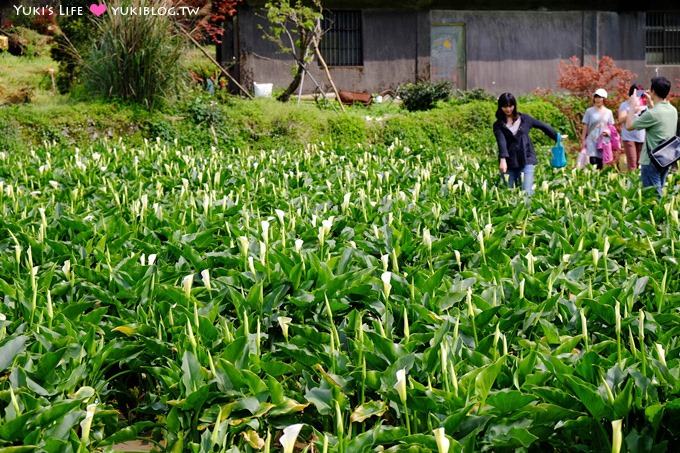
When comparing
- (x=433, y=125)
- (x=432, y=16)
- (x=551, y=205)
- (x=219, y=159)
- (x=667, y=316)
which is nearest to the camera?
(x=667, y=316)

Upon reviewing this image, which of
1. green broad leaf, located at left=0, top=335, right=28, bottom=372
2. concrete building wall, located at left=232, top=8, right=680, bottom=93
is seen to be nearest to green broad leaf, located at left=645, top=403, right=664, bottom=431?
green broad leaf, located at left=0, top=335, right=28, bottom=372

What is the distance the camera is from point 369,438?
9.14 ft

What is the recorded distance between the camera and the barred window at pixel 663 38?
78.0ft

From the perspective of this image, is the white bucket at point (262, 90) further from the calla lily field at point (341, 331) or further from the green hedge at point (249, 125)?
the calla lily field at point (341, 331)

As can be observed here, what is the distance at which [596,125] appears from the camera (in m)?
12.4

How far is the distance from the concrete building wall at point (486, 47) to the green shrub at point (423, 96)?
2.16m

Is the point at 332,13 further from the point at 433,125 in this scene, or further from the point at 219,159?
the point at 219,159

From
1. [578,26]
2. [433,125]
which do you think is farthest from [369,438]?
[578,26]

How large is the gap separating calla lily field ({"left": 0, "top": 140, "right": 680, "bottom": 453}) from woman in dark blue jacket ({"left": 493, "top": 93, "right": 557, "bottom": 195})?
239 cm

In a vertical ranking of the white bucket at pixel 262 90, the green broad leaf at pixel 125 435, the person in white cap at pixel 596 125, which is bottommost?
the green broad leaf at pixel 125 435

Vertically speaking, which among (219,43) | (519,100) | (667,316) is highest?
(219,43)

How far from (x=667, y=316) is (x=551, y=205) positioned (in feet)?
9.96

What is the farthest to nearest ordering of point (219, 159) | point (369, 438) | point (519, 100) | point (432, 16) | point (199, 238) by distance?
1. point (432, 16)
2. point (519, 100)
3. point (219, 159)
4. point (199, 238)
5. point (369, 438)

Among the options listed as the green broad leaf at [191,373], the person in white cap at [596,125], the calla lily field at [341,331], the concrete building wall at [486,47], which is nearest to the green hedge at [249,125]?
the concrete building wall at [486,47]
